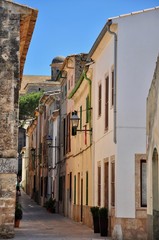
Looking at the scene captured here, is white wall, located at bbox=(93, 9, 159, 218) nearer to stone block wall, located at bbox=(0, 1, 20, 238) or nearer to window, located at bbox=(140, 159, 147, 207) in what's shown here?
window, located at bbox=(140, 159, 147, 207)

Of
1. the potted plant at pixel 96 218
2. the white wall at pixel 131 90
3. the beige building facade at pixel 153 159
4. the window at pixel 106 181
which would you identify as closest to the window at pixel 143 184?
the white wall at pixel 131 90

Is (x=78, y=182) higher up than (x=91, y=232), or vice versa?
(x=78, y=182)

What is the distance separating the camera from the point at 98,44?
68.3ft

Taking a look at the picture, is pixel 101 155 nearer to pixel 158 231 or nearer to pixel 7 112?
pixel 7 112

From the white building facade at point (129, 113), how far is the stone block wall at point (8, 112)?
122 inches

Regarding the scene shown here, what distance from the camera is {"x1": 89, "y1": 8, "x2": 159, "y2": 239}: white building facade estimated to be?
17500 millimetres

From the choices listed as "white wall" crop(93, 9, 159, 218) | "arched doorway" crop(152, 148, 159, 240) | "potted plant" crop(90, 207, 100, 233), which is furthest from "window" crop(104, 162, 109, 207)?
"arched doorway" crop(152, 148, 159, 240)

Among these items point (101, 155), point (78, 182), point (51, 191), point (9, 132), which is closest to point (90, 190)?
point (101, 155)

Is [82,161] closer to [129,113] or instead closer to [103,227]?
[103,227]

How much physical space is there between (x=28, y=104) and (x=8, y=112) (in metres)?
68.2

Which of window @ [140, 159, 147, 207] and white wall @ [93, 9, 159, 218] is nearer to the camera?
window @ [140, 159, 147, 207]

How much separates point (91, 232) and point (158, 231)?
864cm

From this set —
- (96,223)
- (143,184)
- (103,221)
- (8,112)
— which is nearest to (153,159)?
(143,184)

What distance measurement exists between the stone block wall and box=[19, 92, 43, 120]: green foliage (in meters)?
66.6
